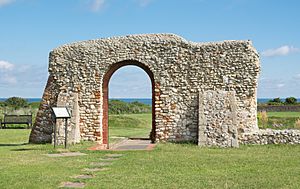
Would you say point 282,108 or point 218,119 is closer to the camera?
point 218,119

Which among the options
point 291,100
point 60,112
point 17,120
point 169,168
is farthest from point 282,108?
point 169,168

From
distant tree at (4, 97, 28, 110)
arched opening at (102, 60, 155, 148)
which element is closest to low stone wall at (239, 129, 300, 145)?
arched opening at (102, 60, 155, 148)

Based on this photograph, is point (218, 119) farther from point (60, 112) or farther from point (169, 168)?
point (169, 168)

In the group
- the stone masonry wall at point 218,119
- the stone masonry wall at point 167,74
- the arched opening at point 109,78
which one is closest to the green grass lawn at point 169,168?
the stone masonry wall at point 218,119

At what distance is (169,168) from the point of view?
1018 centimetres

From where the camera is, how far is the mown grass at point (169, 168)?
27.8 feet

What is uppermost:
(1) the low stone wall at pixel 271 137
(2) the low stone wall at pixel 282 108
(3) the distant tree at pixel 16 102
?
(3) the distant tree at pixel 16 102

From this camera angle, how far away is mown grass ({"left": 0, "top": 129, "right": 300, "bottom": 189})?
8.47 meters

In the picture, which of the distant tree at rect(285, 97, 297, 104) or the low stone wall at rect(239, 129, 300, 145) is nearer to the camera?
the low stone wall at rect(239, 129, 300, 145)

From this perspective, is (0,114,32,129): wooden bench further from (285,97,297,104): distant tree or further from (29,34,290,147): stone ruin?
(285,97,297,104): distant tree

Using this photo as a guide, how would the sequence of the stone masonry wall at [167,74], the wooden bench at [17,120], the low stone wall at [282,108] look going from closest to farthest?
the stone masonry wall at [167,74]
the wooden bench at [17,120]
the low stone wall at [282,108]

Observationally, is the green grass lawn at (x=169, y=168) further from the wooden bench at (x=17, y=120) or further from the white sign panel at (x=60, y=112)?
the wooden bench at (x=17, y=120)

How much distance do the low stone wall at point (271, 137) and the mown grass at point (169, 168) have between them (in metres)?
0.66

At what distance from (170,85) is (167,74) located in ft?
1.32
